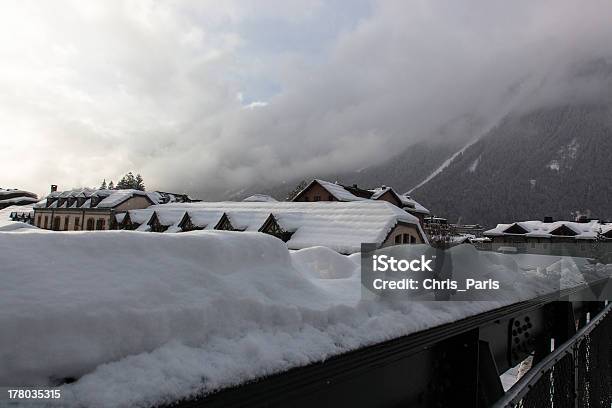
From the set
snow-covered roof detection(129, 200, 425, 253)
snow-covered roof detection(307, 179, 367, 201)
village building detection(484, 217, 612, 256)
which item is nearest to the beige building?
snow-covered roof detection(129, 200, 425, 253)

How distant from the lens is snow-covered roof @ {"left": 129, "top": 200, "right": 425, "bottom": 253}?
76.6ft

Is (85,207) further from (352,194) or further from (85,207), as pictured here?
(352,194)

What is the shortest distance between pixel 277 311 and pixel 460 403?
1870 millimetres

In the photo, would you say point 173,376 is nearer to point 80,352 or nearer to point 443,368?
point 80,352

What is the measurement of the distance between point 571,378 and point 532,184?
181952mm

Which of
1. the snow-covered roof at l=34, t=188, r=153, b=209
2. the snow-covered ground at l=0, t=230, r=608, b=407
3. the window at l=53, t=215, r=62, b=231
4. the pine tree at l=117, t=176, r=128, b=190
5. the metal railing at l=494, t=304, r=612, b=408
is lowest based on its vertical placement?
the metal railing at l=494, t=304, r=612, b=408

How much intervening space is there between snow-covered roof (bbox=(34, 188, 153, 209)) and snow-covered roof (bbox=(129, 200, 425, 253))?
652 inches

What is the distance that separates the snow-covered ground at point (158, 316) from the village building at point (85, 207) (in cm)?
4570

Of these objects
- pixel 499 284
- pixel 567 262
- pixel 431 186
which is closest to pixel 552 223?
pixel 567 262

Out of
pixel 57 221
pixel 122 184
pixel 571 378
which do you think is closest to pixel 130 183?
pixel 122 184

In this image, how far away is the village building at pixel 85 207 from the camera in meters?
45.7

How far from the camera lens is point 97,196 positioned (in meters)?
48.6

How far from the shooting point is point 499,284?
4.00m

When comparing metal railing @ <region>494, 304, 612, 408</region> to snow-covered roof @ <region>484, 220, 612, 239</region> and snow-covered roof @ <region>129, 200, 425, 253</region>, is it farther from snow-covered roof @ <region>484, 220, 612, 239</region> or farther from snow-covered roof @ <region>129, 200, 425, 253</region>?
snow-covered roof @ <region>484, 220, 612, 239</region>
